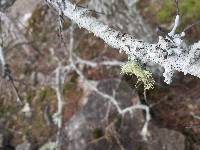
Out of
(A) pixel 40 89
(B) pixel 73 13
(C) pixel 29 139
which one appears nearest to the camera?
(B) pixel 73 13

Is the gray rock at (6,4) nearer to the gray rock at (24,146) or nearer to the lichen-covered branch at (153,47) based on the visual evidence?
the lichen-covered branch at (153,47)

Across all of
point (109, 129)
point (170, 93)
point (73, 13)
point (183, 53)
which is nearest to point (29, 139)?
point (109, 129)

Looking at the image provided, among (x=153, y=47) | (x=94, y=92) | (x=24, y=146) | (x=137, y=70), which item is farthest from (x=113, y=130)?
(x=153, y=47)

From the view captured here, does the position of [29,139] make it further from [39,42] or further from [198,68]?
[198,68]

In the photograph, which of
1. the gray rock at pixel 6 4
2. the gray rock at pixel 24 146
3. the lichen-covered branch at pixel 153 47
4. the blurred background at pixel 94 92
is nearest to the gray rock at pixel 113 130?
the blurred background at pixel 94 92

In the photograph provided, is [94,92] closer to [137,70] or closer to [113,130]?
[113,130]

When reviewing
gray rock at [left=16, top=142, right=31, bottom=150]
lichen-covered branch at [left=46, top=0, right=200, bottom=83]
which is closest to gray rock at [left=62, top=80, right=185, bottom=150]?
gray rock at [left=16, top=142, right=31, bottom=150]

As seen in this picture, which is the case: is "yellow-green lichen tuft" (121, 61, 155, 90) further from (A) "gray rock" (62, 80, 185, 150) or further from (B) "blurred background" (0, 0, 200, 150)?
(A) "gray rock" (62, 80, 185, 150)
